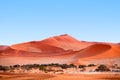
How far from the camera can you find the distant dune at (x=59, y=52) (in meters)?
79.4

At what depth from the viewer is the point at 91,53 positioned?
284 feet

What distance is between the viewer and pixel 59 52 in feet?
333

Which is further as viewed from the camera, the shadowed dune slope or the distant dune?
the shadowed dune slope

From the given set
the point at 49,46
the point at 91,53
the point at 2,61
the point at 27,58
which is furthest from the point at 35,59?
the point at 49,46

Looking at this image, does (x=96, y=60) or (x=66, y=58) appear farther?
(x=66, y=58)

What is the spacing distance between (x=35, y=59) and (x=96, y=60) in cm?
1742

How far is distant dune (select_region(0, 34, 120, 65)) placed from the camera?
79.4 metres

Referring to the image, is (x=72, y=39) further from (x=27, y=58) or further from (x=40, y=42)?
(x=27, y=58)

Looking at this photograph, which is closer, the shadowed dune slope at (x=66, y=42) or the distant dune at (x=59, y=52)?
the distant dune at (x=59, y=52)

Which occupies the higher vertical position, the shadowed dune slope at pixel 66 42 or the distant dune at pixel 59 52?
the shadowed dune slope at pixel 66 42

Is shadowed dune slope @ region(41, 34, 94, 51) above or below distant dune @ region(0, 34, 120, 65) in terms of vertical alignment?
above

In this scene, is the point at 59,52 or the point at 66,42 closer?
the point at 59,52

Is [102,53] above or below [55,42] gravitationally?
below

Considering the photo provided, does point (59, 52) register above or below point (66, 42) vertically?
below
